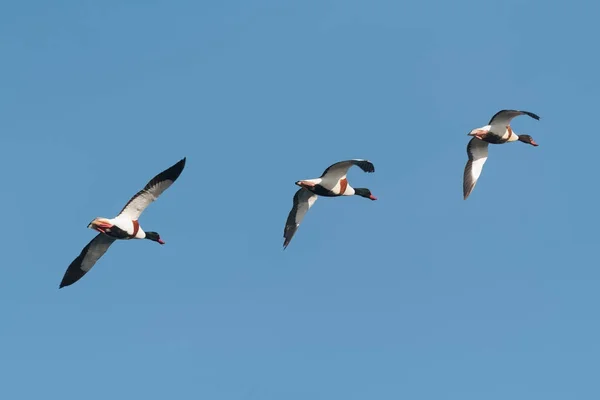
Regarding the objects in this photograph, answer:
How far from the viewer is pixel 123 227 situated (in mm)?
Answer: 44969

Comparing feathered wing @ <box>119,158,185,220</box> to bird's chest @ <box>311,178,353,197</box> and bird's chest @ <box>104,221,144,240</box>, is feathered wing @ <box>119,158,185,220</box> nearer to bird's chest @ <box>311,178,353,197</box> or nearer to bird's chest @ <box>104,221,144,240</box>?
bird's chest @ <box>104,221,144,240</box>

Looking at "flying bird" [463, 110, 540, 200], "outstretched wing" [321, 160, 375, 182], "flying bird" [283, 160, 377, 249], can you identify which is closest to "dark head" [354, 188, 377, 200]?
"flying bird" [283, 160, 377, 249]

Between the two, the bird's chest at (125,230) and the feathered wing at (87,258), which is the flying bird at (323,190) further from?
the feathered wing at (87,258)

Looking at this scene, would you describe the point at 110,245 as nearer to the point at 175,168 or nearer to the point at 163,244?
the point at 163,244

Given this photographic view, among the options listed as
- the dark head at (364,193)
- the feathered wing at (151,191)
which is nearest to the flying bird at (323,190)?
the dark head at (364,193)

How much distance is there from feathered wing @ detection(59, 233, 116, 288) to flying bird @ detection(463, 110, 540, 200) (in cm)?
1532

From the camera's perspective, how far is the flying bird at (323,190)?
4606cm

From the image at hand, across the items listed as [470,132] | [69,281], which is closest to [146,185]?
[69,281]

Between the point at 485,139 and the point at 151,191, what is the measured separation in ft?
47.8

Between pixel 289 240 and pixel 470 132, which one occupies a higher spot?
pixel 470 132

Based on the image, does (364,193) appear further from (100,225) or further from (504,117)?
(100,225)

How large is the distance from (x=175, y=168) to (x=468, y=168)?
14523 millimetres

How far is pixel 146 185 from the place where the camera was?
145ft

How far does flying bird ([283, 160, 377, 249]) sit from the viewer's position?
151 feet
